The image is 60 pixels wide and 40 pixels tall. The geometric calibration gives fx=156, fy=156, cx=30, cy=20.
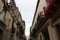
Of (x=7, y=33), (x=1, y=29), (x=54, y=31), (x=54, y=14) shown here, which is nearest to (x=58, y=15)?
(x=54, y=14)

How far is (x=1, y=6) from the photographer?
42.5ft

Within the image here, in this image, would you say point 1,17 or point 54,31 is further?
point 1,17

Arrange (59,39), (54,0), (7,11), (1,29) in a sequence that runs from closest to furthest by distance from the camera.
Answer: (54,0) < (59,39) < (1,29) < (7,11)

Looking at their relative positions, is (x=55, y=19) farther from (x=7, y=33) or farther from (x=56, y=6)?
(x=7, y=33)

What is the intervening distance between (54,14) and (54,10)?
421 millimetres

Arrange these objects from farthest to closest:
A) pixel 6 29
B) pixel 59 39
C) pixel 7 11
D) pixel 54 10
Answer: pixel 7 11 → pixel 6 29 → pixel 59 39 → pixel 54 10

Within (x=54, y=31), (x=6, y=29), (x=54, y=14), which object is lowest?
(x=54, y=31)

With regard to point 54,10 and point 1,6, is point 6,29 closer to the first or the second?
point 1,6

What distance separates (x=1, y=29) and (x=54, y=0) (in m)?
6.53

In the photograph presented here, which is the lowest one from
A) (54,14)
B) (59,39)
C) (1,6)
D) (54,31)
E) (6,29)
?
(59,39)

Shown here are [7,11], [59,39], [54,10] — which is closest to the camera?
[54,10]

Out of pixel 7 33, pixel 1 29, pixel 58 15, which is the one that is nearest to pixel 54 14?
pixel 58 15

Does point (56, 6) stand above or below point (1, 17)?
below

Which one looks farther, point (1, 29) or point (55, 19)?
point (1, 29)
